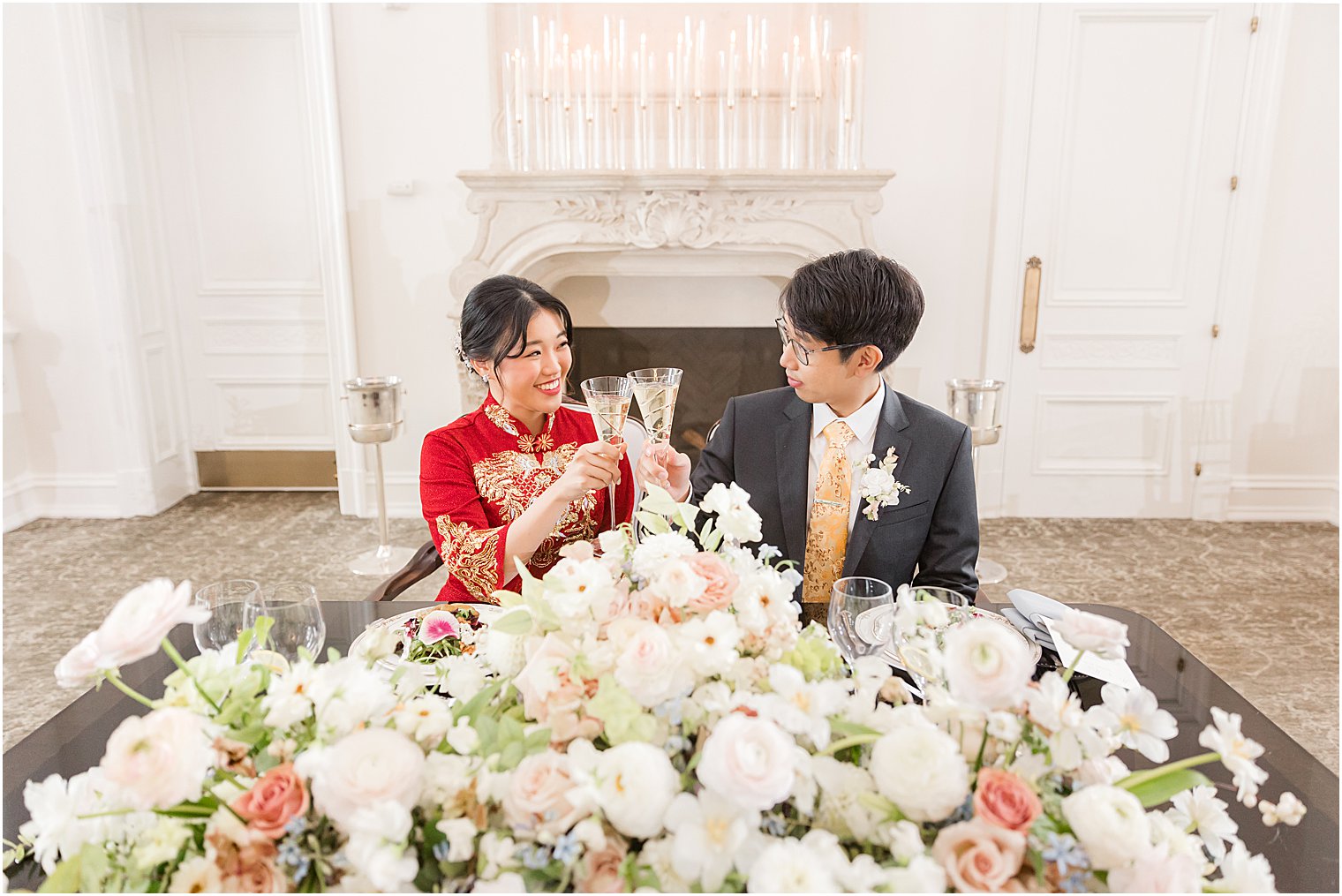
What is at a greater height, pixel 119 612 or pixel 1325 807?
pixel 119 612

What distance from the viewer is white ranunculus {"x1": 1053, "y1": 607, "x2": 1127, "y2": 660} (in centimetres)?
63

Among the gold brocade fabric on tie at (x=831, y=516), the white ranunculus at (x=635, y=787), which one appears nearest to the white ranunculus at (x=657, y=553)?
the white ranunculus at (x=635, y=787)

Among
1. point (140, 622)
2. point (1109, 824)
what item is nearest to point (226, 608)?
point (140, 622)

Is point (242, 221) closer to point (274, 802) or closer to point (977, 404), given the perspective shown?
point (977, 404)

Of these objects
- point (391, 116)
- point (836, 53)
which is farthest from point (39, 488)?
point (836, 53)

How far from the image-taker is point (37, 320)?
13.7ft

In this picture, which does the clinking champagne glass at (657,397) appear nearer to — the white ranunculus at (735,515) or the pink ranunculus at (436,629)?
the pink ranunculus at (436,629)

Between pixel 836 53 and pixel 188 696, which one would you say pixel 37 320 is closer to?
pixel 836 53

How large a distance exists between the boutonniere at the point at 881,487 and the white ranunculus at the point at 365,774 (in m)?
1.30

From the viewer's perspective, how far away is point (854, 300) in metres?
1.64

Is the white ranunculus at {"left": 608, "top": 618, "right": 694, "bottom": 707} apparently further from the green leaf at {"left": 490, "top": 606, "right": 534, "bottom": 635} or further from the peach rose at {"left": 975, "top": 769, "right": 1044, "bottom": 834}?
the peach rose at {"left": 975, "top": 769, "right": 1044, "bottom": 834}

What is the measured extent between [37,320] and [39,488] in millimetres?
861

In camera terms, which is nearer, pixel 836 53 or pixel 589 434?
pixel 589 434

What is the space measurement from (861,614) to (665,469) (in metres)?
0.55
